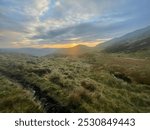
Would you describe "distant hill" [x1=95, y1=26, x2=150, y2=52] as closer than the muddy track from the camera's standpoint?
No

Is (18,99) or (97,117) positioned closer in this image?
(97,117)

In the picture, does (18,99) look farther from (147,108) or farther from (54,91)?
(147,108)

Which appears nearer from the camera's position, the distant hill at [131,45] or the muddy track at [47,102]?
the muddy track at [47,102]

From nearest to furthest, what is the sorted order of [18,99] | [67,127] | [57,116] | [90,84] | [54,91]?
1. [67,127]
2. [57,116]
3. [18,99]
4. [54,91]
5. [90,84]

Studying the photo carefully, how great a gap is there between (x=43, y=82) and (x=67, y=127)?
24.5 feet

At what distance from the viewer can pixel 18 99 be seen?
483 inches

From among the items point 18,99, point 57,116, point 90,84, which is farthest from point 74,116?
point 90,84

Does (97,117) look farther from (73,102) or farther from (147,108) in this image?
(147,108)

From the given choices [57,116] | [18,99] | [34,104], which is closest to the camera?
[57,116]

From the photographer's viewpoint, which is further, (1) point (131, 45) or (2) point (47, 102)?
(1) point (131, 45)

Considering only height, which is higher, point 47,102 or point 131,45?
point 47,102

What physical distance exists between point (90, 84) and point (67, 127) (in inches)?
231

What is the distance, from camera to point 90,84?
14.8m

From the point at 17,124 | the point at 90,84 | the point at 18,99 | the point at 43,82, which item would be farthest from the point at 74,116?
the point at 43,82
